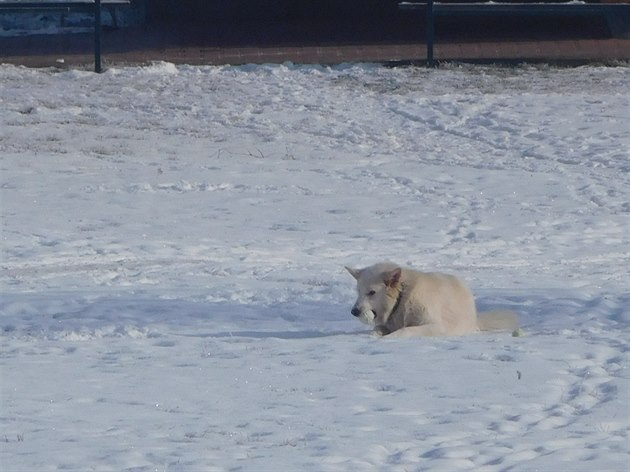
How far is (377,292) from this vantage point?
300 inches

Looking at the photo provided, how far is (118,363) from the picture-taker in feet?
23.4

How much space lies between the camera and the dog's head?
7582mm

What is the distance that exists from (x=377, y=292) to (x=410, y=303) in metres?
0.21

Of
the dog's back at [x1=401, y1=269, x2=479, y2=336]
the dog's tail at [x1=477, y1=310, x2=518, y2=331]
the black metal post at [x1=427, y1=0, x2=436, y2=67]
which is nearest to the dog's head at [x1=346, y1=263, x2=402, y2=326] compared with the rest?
the dog's back at [x1=401, y1=269, x2=479, y2=336]

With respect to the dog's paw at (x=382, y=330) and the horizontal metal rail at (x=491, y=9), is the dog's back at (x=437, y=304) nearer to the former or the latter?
the dog's paw at (x=382, y=330)

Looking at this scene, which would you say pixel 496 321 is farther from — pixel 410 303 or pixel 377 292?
pixel 377 292

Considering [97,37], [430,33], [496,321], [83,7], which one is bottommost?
[496,321]

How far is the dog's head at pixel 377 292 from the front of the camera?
7582 mm

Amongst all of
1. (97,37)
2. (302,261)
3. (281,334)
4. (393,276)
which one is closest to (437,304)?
(393,276)

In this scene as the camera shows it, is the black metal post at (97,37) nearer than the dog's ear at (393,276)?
No

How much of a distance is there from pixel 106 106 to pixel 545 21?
7696 millimetres

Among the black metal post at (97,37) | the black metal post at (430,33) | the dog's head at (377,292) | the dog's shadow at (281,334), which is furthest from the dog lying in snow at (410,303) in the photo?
the black metal post at (97,37)

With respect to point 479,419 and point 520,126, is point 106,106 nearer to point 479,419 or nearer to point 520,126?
point 520,126

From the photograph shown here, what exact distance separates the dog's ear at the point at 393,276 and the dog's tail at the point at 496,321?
75cm
